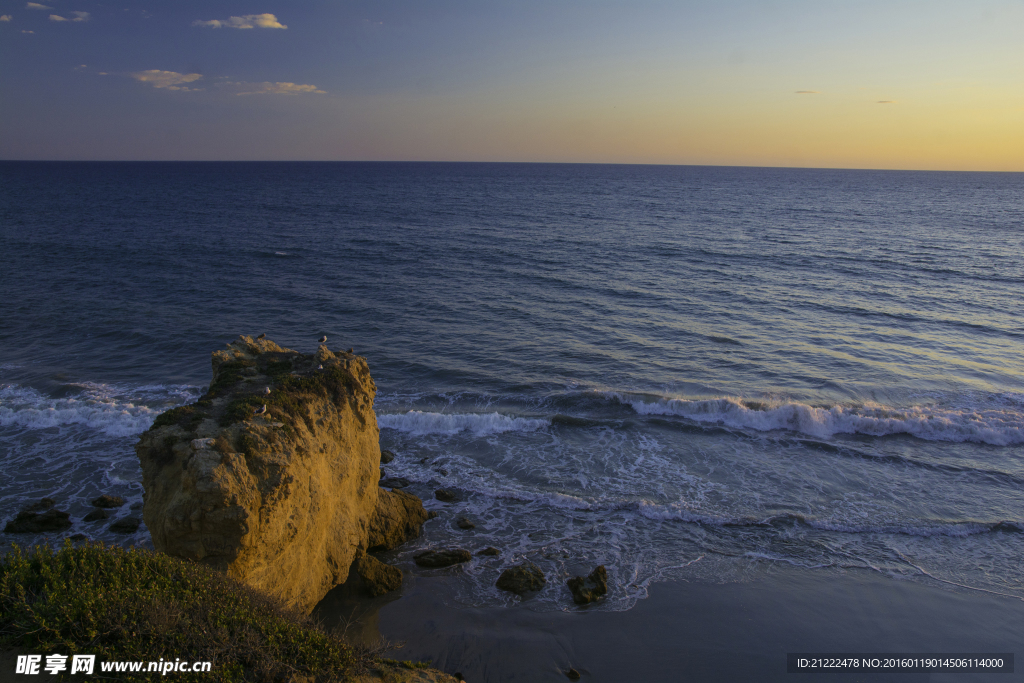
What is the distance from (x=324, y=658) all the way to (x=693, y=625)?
257 inches

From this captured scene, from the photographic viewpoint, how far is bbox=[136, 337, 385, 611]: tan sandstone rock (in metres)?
7.52

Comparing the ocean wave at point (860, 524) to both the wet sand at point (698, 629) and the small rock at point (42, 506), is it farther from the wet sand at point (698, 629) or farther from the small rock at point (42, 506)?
the small rock at point (42, 506)

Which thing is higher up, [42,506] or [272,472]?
[272,472]

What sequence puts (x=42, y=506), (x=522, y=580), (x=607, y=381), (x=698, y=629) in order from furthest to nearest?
(x=607, y=381) → (x=42, y=506) → (x=522, y=580) → (x=698, y=629)

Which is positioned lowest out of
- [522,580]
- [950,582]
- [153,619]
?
[950,582]

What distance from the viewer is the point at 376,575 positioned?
10484 mm

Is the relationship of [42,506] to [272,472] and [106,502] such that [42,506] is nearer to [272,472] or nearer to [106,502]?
[106,502]

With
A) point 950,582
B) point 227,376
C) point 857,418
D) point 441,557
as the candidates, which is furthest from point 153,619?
point 857,418

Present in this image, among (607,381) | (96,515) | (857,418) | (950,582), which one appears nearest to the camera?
(950,582)

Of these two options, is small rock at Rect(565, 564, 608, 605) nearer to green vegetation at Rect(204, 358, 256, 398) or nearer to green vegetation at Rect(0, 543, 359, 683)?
green vegetation at Rect(0, 543, 359, 683)

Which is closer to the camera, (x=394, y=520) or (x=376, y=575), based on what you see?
(x=376, y=575)

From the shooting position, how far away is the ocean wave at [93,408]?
661 inches

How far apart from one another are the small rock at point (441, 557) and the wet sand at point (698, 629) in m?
0.25

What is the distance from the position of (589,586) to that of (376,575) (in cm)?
403
